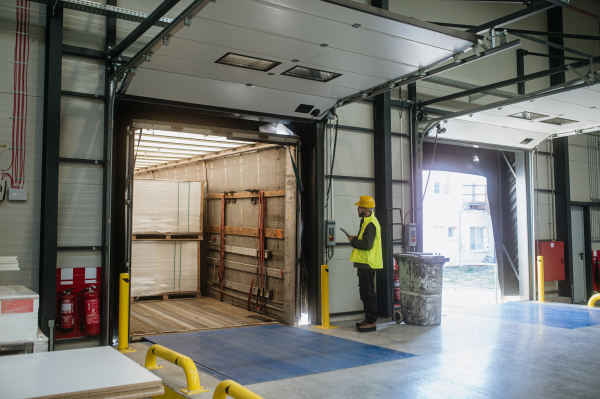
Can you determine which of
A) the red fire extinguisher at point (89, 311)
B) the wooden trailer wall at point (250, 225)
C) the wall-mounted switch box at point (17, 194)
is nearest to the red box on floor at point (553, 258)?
the wooden trailer wall at point (250, 225)

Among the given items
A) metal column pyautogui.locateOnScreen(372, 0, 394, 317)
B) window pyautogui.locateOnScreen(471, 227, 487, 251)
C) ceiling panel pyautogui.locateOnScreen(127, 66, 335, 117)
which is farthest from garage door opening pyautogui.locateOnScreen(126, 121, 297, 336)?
window pyautogui.locateOnScreen(471, 227, 487, 251)

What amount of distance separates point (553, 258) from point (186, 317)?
30.3ft

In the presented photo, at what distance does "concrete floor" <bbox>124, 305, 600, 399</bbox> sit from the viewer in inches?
195

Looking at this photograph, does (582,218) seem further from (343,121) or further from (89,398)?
(89,398)

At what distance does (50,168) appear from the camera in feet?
20.3

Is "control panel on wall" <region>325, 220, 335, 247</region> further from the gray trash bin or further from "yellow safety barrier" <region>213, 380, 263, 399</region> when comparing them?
"yellow safety barrier" <region>213, 380, 263, 399</region>

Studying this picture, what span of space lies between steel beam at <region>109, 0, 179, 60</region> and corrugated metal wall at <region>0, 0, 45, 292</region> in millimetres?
955

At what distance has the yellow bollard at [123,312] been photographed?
6.52m

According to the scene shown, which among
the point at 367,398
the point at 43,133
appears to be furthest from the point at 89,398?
the point at 43,133

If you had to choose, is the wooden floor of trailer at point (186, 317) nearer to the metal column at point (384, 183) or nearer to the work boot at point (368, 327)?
the work boot at point (368, 327)

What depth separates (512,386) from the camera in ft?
16.8

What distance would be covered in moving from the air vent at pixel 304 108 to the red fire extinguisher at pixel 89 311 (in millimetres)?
4173

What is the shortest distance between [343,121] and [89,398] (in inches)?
287

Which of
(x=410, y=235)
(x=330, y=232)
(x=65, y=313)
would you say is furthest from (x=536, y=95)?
(x=65, y=313)
